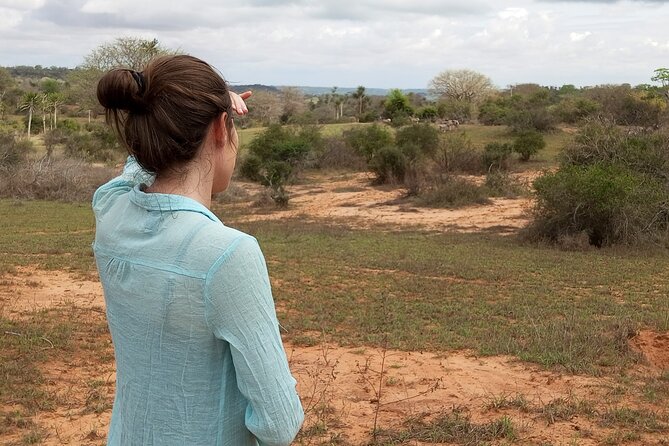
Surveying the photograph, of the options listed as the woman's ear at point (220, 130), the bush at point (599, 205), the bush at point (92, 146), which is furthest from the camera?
the bush at point (92, 146)

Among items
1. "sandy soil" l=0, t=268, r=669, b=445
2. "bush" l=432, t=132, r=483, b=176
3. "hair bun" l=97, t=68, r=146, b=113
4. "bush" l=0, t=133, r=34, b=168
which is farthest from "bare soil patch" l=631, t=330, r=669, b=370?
"bush" l=0, t=133, r=34, b=168

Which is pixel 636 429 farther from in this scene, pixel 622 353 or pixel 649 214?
pixel 649 214

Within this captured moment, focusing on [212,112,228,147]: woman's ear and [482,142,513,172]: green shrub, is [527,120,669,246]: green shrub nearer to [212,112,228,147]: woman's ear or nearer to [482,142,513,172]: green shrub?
[482,142,513,172]: green shrub

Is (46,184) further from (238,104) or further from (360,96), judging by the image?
(360,96)

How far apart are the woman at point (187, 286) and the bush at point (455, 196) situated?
1841 centimetres

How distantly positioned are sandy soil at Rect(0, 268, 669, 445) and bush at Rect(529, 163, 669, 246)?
675 cm

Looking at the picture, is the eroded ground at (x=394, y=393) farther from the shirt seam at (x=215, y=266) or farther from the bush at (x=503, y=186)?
the bush at (x=503, y=186)

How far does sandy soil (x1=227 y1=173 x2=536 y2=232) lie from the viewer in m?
16.9

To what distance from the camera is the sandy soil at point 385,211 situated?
1688cm

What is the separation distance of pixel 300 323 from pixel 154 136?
593 centimetres

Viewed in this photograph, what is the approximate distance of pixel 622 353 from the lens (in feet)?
19.2

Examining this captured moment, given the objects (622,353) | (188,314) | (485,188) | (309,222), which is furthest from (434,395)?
(485,188)

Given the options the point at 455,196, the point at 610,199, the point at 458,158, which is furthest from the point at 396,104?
the point at 610,199

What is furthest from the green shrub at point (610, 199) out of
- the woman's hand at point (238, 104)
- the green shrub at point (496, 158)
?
the woman's hand at point (238, 104)
